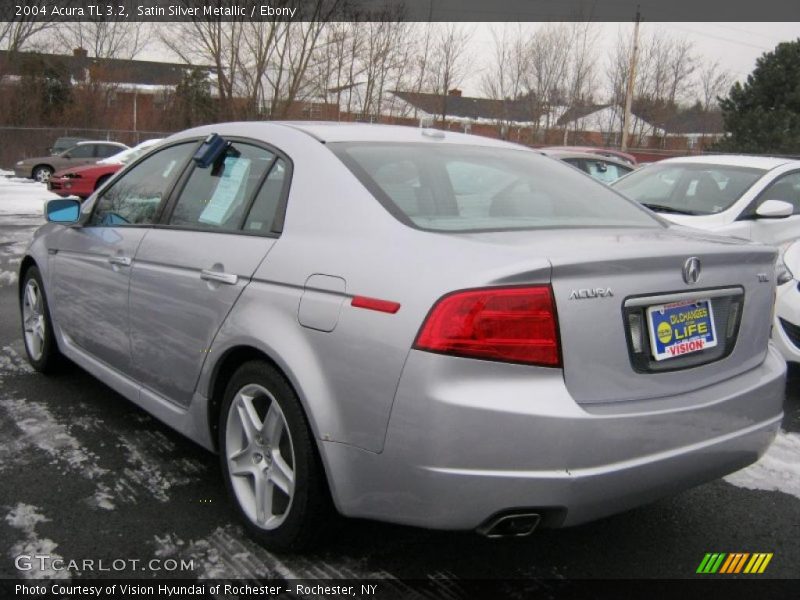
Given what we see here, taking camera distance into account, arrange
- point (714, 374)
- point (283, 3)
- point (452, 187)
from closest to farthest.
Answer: point (714, 374) < point (452, 187) < point (283, 3)

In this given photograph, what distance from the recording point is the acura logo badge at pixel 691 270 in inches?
95.9

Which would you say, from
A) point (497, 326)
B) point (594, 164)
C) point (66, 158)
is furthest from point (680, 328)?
point (66, 158)

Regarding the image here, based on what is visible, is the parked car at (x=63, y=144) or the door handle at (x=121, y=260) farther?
the parked car at (x=63, y=144)

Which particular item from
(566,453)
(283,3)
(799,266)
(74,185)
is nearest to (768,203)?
(799,266)

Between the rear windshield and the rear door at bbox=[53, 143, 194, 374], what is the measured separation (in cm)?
114

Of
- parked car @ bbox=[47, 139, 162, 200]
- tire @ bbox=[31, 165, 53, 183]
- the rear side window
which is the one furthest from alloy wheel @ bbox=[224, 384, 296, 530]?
tire @ bbox=[31, 165, 53, 183]

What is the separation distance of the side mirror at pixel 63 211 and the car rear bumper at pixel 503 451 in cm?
264

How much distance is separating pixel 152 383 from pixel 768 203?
513 cm

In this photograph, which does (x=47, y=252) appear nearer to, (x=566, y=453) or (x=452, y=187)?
(x=452, y=187)

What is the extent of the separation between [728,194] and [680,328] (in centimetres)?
491

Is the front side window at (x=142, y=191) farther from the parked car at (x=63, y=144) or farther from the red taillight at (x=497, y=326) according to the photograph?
the parked car at (x=63, y=144)

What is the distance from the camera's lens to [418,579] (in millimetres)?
2623

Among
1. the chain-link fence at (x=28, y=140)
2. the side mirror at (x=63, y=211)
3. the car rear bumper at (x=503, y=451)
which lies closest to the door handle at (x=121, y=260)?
the side mirror at (x=63, y=211)

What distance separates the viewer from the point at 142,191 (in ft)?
12.5
